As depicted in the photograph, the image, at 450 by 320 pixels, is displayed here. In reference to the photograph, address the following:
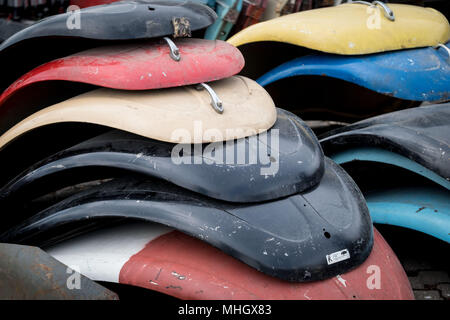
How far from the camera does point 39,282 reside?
1.33m

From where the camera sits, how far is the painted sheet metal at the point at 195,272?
1.41m

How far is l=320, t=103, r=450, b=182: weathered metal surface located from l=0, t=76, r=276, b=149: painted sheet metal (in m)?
0.40

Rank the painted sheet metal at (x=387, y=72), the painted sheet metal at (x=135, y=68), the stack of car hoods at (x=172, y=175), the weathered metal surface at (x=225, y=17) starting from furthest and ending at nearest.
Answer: the weathered metal surface at (x=225, y=17), the painted sheet metal at (x=387, y=72), the painted sheet metal at (x=135, y=68), the stack of car hoods at (x=172, y=175)

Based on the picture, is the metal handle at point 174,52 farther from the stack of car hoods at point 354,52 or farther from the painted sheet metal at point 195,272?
the stack of car hoods at point 354,52

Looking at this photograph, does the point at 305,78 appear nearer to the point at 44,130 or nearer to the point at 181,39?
the point at 181,39

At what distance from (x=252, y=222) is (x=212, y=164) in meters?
0.20

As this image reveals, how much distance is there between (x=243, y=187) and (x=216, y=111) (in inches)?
10.5

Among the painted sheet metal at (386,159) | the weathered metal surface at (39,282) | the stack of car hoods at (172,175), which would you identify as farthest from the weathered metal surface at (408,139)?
the weathered metal surface at (39,282)

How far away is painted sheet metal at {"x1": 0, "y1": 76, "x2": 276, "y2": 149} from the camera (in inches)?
60.3

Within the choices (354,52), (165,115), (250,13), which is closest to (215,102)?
(165,115)

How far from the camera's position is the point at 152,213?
1456 millimetres

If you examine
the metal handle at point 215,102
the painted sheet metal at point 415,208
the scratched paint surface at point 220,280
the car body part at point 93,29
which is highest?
the car body part at point 93,29

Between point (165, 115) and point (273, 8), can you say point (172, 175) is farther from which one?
point (273, 8)
